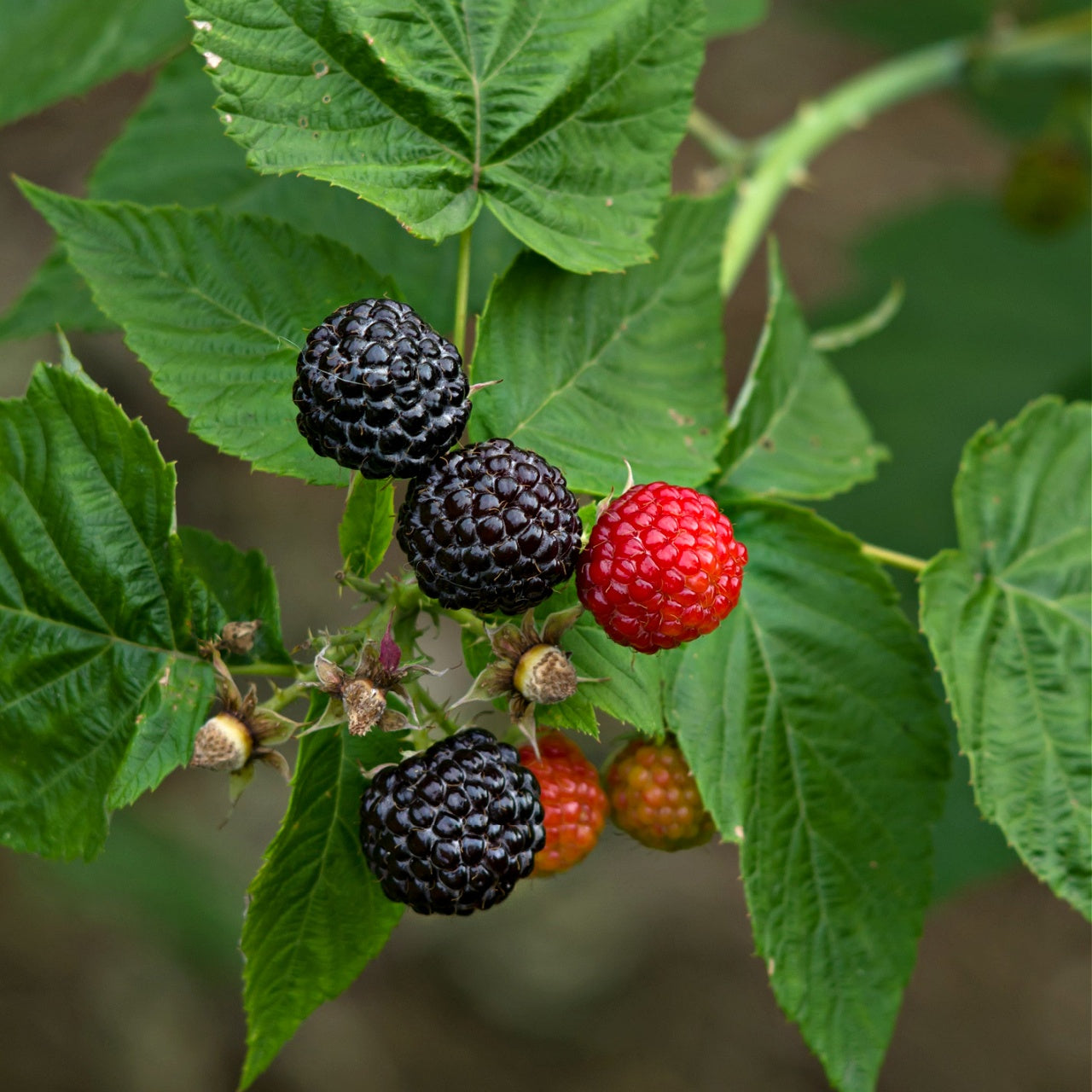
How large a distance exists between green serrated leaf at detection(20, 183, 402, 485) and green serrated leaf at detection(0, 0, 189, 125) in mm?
486

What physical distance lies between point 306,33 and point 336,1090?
123 inches

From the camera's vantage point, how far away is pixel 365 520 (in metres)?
1.12

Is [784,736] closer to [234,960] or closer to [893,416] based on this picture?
[893,416]

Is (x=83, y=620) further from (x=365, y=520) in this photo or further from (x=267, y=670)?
(x=365, y=520)

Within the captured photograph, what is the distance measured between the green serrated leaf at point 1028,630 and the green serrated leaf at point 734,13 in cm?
77

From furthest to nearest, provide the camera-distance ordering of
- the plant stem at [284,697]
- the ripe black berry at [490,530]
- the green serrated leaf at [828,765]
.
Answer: the green serrated leaf at [828,765] < the plant stem at [284,697] < the ripe black berry at [490,530]

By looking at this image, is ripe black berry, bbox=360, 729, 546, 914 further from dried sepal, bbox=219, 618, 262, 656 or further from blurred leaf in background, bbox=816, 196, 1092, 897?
blurred leaf in background, bbox=816, 196, 1092, 897

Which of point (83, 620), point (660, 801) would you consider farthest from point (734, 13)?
point (83, 620)

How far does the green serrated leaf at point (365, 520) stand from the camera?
3.65 ft

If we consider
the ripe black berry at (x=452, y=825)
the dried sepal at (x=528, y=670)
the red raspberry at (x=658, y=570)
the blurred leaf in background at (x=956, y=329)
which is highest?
the red raspberry at (x=658, y=570)

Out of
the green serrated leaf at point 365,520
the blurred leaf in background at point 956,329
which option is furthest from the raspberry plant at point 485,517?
the blurred leaf in background at point 956,329

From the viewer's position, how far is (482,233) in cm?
176

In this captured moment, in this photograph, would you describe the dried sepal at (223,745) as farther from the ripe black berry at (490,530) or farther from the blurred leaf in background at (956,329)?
the blurred leaf in background at (956,329)

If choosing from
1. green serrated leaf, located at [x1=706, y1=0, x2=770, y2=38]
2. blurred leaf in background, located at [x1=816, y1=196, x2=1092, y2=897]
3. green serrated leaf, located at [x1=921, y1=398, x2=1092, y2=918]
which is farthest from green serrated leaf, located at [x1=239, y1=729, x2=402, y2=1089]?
blurred leaf in background, located at [x1=816, y1=196, x2=1092, y2=897]
